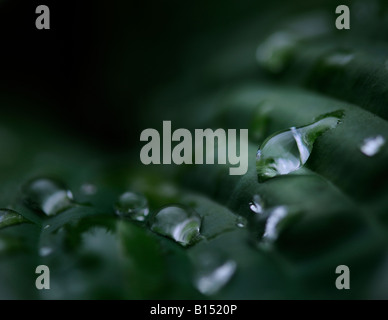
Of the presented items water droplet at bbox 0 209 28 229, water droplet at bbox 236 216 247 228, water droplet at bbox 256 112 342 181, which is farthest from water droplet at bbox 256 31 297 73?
water droplet at bbox 0 209 28 229

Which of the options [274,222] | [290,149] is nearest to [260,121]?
[290,149]

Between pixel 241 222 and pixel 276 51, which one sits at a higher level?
pixel 276 51

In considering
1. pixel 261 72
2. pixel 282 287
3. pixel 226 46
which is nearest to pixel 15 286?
pixel 282 287

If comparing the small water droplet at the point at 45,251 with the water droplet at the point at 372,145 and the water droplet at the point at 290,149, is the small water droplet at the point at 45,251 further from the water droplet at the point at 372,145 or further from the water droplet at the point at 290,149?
the water droplet at the point at 372,145

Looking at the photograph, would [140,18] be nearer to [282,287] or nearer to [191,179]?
[191,179]

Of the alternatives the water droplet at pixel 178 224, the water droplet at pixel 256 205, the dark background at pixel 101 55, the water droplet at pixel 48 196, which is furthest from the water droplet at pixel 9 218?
the dark background at pixel 101 55

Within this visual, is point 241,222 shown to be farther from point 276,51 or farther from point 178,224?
point 276,51
